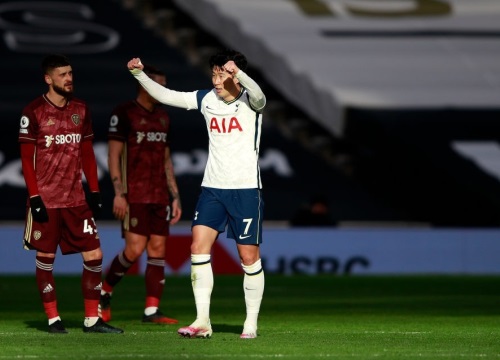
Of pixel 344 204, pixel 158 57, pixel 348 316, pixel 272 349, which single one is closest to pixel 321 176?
pixel 344 204

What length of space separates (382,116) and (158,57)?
5693mm

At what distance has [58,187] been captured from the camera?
401 inches

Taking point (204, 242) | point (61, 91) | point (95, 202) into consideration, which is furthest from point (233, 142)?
point (61, 91)

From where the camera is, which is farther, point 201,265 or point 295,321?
point 295,321

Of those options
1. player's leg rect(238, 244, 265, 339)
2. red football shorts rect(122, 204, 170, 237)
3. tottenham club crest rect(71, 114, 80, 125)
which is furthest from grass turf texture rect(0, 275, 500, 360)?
tottenham club crest rect(71, 114, 80, 125)

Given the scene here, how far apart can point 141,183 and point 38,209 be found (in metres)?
1.94

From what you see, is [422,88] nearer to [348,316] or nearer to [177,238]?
[177,238]

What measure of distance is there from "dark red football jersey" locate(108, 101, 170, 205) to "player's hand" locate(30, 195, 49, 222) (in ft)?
6.05

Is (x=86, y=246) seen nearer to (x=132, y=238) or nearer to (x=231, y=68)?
(x=132, y=238)

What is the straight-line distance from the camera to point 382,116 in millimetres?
26375

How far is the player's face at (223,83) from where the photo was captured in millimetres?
9695

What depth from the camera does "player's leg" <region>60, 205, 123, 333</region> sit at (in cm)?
1018

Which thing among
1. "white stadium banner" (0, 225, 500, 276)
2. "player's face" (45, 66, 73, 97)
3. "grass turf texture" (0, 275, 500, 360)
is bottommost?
"white stadium banner" (0, 225, 500, 276)

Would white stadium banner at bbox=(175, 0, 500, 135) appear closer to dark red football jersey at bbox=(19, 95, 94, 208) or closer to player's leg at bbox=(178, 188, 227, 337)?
dark red football jersey at bbox=(19, 95, 94, 208)
